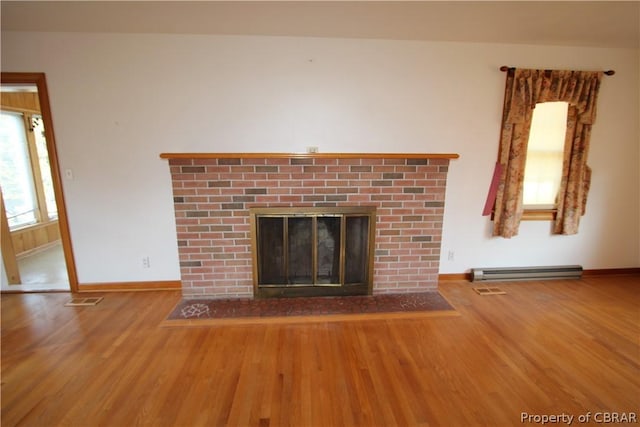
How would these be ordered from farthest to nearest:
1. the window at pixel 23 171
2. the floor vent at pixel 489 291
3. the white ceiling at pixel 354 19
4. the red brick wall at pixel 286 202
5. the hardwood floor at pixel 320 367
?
the window at pixel 23 171 → the floor vent at pixel 489 291 → the red brick wall at pixel 286 202 → the white ceiling at pixel 354 19 → the hardwood floor at pixel 320 367

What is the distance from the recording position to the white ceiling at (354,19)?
1.84m

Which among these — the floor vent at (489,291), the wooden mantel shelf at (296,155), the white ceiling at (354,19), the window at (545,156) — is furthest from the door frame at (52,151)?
the window at (545,156)

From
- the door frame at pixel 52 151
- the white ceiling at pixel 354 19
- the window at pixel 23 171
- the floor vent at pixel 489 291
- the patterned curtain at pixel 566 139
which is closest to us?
the white ceiling at pixel 354 19

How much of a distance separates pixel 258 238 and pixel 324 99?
1383mm

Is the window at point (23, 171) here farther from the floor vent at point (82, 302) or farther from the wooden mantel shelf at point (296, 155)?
the wooden mantel shelf at point (296, 155)

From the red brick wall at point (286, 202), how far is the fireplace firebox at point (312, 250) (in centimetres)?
9

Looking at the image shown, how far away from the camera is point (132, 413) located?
1412mm

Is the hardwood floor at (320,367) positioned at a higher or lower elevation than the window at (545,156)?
lower

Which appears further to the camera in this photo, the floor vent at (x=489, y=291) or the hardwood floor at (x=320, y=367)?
the floor vent at (x=489, y=291)

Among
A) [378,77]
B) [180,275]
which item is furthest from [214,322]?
[378,77]

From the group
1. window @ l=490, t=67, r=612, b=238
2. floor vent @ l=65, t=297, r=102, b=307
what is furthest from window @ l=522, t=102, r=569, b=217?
floor vent @ l=65, t=297, r=102, b=307

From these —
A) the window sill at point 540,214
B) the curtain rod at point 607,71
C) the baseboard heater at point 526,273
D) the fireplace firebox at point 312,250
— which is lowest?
the baseboard heater at point 526,273

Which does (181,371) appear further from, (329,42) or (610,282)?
(610,282)

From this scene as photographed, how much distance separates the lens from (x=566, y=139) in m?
2.72
